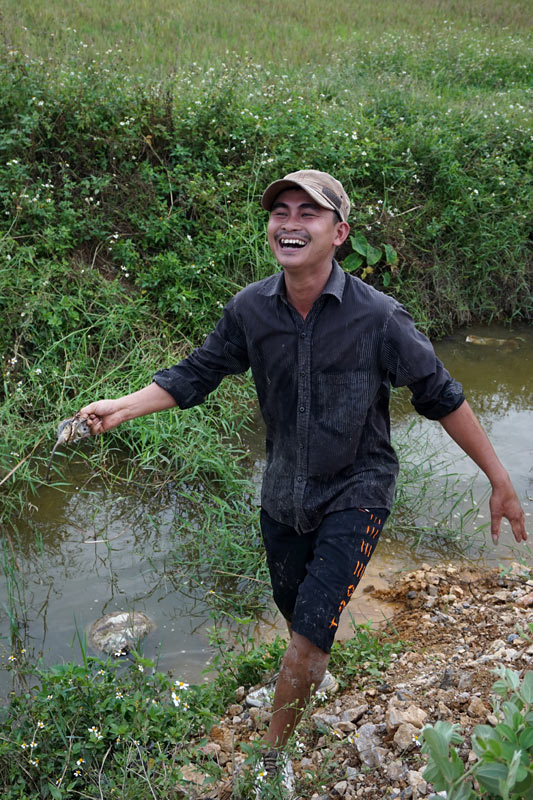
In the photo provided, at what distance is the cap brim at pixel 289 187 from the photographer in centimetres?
254

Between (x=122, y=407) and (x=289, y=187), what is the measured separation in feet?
3.17

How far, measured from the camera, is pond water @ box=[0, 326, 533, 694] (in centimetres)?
368

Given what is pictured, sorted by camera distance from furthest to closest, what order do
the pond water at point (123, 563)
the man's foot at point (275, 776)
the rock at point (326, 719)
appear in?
the pond water at point (123, 563)
the rock at point (326, 719)
the man's foot at point (275, 776)

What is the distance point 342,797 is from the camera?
94.9 inches

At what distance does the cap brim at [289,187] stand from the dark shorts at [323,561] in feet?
3.34

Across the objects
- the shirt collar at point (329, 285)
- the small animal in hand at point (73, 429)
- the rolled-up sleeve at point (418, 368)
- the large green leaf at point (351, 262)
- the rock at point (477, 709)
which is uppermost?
the shirt collar at point (329, 285)

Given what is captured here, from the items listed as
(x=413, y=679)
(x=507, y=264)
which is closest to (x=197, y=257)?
(x=507, y=264)

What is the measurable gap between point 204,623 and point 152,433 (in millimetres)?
1492

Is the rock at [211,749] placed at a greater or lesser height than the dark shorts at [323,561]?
lesser

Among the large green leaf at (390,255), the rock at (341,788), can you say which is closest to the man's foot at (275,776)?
the rock at (341,788)

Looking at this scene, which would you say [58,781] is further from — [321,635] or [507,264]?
[507,264]

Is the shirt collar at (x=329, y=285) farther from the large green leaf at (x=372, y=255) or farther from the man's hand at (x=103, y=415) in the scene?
the large green leaf at (x=372, y=255)

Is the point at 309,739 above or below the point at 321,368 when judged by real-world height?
below

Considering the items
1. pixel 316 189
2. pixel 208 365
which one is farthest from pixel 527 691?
pixel 208 365
